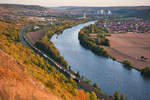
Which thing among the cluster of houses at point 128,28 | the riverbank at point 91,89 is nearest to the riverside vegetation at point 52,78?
the riverbank at point 91,89

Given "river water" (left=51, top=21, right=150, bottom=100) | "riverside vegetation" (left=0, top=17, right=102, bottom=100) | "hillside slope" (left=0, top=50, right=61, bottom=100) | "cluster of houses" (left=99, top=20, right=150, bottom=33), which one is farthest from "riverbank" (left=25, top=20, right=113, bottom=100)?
"cluster of houses" (left=99, top=20, right=150, bottom=33)

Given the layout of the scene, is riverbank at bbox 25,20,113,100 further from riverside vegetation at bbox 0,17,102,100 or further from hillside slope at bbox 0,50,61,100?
hillside slope at bbox 0,50,61,100

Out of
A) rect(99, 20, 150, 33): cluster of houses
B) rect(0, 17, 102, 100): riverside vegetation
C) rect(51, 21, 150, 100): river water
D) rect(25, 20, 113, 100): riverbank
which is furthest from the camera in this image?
rect(99, 20, 150, 33): cluster of houses

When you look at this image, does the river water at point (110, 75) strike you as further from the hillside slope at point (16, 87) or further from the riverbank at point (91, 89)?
the hillside slope at point (16, 87)

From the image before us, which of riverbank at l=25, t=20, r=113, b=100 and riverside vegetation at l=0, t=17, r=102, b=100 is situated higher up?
riverside vegetation at l=0, t=17, r=102, b=100

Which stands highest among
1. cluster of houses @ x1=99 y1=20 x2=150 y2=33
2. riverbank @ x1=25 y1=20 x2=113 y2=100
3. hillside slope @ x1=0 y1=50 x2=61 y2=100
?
hillside slope @ x1=0 y1=50 x2=61 y2=100

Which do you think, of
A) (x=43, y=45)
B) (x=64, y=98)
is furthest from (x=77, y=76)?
(x=43, y=45)

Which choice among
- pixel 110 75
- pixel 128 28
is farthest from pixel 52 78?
pixel 128 28

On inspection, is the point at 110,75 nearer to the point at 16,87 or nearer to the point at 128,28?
the point at 16,87

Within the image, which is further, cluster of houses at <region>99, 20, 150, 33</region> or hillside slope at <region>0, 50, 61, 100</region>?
cluster of houses at <region>99, 20, 150, 33</region>
